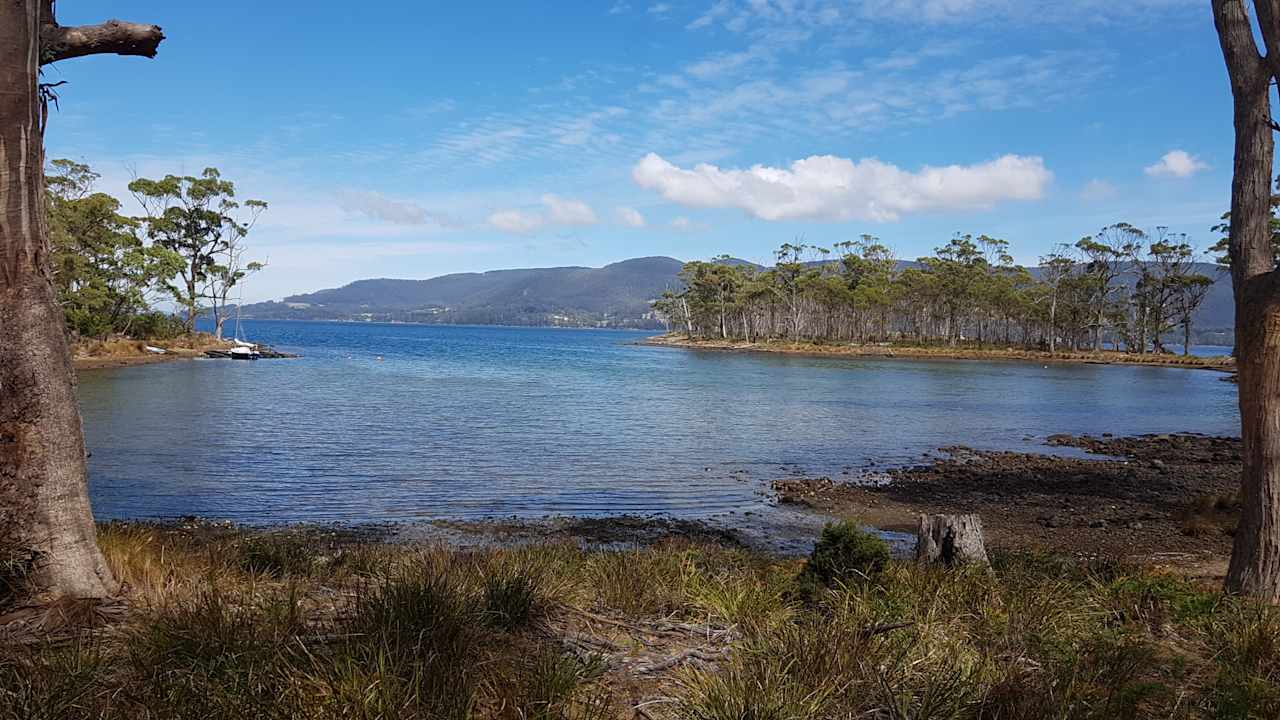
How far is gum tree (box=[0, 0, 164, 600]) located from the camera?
15.5 ft

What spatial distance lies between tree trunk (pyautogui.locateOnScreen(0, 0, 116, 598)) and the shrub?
5.85 meters

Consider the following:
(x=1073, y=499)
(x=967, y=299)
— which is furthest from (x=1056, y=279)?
(x=1073, y=499)

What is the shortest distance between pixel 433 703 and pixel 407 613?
1065 millimetres

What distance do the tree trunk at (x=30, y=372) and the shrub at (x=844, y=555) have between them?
5.85 m

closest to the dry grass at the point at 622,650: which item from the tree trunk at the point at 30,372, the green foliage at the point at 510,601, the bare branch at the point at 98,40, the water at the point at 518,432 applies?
the green foliage at the point at 510,601

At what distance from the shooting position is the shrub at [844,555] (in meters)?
7.19

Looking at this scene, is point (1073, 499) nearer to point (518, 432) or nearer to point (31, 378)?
point (518, 432)

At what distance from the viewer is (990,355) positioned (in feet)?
320

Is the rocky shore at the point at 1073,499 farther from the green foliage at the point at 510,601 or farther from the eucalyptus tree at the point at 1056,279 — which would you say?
the eucalyptus tree at the point at 1056,279

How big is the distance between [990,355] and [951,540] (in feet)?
324

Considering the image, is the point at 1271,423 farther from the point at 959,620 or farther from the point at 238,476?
the point at 238,476

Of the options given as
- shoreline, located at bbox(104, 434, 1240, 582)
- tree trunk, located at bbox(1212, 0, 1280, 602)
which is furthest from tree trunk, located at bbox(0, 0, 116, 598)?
tree trunk, located at bbox(1212, 0, 1280, 602)

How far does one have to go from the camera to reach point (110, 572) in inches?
202

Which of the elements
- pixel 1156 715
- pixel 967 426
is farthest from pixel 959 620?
pixel 967 426
